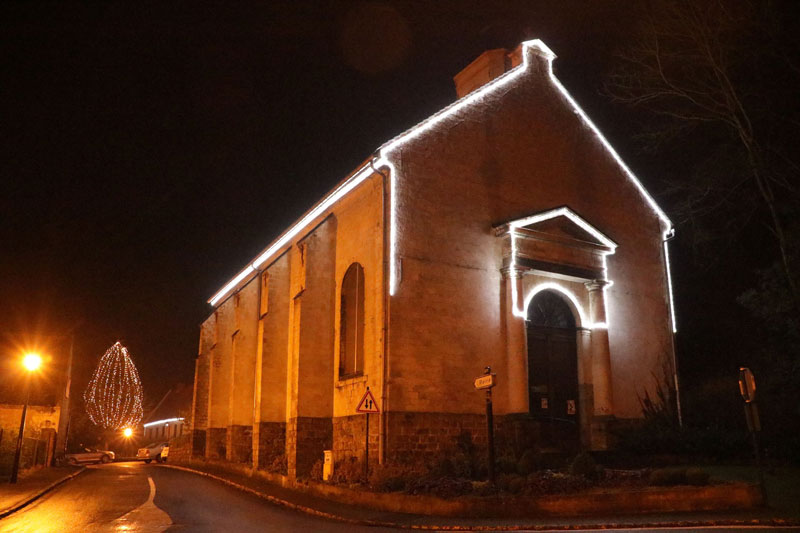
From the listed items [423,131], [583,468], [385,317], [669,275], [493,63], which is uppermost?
[493,63]

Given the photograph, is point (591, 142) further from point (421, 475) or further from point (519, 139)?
point (421, 475)

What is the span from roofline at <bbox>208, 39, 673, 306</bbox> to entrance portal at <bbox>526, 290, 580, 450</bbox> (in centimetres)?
536

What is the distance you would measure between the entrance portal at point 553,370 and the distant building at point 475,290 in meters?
0.05

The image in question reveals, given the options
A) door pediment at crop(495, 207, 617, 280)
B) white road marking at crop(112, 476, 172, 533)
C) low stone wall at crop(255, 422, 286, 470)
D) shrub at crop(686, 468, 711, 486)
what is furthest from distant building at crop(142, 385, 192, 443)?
shrub at crop(686, 468, 711, 486)

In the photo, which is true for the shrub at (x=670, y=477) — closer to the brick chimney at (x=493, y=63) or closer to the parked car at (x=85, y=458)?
the brick chimney at (x=493, y=63)

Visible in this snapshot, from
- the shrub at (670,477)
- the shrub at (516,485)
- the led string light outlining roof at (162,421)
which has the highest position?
the led string light outlining roof at (162,421)

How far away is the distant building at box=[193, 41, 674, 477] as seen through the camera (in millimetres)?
17625

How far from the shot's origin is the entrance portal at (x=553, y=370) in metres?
19.5

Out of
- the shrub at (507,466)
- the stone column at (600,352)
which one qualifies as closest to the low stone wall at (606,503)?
the shrub at (507,466)

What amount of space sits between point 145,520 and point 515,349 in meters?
10.2

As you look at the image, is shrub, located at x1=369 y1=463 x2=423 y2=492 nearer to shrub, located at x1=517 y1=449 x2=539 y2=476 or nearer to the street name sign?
shrub, located at x1=517 y1=449 x2=539 y2=476

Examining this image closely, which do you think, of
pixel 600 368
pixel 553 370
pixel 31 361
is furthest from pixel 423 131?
pixel 31 361

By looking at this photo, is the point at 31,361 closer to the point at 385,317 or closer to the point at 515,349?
the point at 385,317

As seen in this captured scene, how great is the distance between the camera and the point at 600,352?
20.3 m
